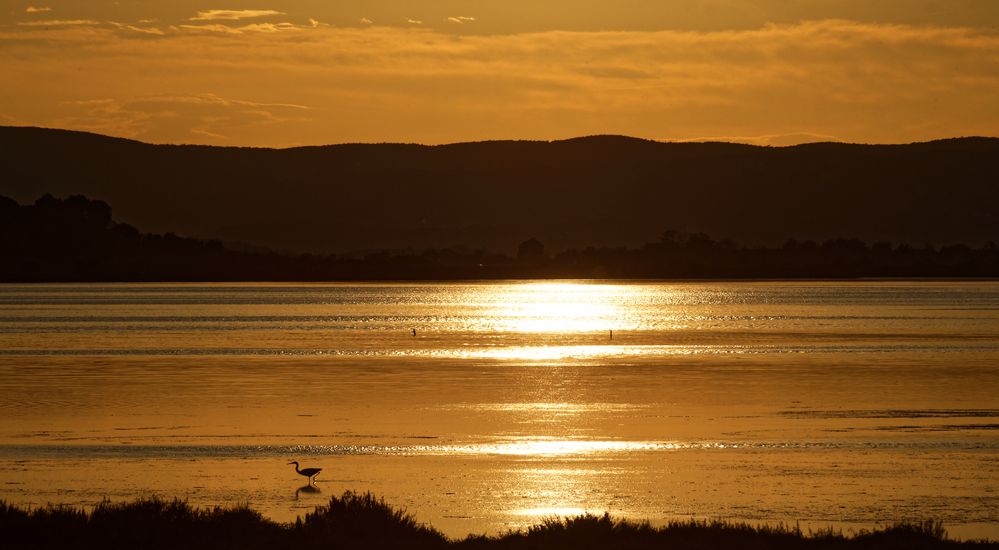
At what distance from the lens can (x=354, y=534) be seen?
1761 centimetres

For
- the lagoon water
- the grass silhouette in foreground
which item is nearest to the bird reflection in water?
the lagoon water

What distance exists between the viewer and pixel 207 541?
56.5 feet

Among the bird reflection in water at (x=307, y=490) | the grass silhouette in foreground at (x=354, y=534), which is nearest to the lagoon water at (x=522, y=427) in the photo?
the bird reflection in water at (x=307, y=490)

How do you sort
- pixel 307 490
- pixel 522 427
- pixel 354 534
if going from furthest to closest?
1. pixel 522 427
2. pixel 307 490
3. pixel 354 534

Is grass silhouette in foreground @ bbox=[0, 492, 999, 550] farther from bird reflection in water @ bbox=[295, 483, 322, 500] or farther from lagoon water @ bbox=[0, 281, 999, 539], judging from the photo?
bird reflection in water @ bbox=[295, 483, 322, 500]

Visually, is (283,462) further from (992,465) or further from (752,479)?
(992,465)

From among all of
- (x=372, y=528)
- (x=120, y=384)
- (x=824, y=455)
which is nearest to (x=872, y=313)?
(x=120, y=384)

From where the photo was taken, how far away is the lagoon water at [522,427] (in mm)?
23094

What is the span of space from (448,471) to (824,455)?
282 inches

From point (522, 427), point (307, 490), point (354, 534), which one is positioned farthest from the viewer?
point (522, 427)

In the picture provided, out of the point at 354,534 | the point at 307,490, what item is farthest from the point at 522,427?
the point at 354,534

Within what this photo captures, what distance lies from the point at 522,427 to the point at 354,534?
53.4 ft

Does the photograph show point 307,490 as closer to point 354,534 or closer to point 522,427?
point 354,534

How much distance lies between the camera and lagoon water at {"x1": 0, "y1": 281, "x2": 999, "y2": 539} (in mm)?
23094
